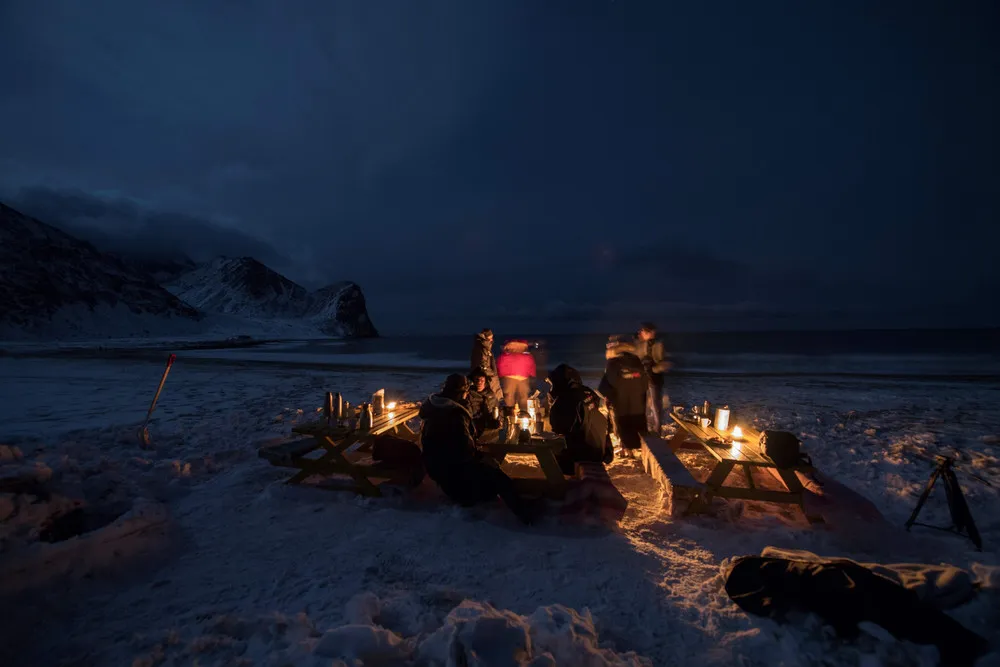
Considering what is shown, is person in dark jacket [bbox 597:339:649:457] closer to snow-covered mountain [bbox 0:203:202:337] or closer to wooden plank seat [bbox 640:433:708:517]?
wooden plank seat [bbox 640:433:708:517]

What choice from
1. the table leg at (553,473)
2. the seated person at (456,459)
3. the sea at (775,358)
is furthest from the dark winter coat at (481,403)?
the sea at (775,358)

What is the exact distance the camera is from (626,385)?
6578 mm

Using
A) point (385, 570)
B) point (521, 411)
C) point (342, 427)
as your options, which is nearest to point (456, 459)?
point (385, 570)

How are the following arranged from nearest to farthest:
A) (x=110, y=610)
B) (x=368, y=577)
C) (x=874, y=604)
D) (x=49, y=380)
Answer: (x=874, y=604)
(x=110, y=610)
(x=368, y=577)
(x=49, y=380)

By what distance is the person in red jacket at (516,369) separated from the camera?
8.07 meters

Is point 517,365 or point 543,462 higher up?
point 517,365

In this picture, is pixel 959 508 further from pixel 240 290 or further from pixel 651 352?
pixel 240 290

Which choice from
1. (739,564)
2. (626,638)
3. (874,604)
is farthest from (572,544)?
(874,604)

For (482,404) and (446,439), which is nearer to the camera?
(446,439)

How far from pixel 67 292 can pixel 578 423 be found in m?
91.0

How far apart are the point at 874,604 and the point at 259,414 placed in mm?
10592

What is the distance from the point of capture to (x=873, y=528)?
4.30m

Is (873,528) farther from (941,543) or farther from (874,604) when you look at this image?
(874,604)

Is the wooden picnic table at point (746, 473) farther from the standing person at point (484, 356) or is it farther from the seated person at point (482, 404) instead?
the standing person at point (484, 356)
